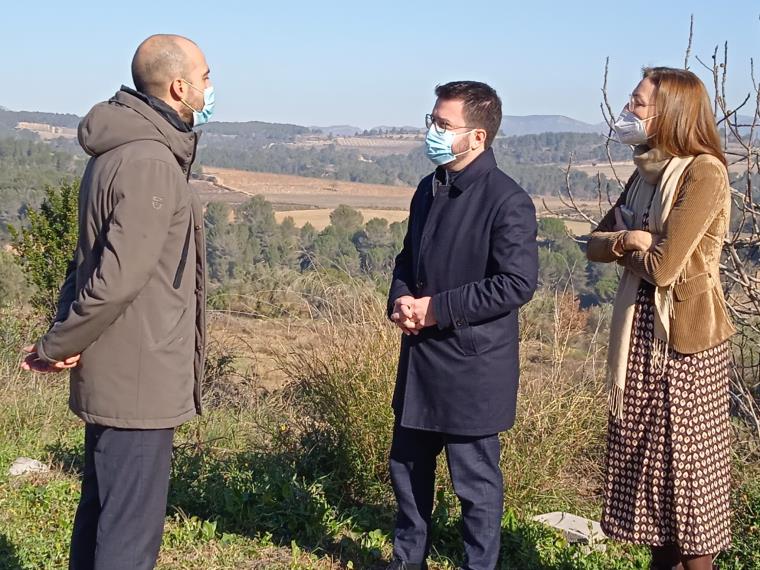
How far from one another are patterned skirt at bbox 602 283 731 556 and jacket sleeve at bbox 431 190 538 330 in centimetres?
47

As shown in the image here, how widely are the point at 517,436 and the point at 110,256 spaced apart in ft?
9.14

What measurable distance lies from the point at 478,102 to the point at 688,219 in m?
0.89

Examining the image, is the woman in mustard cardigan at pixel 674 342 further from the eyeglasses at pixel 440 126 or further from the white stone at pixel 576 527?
the white stone at pixel 576 527

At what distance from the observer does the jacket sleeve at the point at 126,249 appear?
2.60m

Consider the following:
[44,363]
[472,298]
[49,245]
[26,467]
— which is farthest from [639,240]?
[49,245]

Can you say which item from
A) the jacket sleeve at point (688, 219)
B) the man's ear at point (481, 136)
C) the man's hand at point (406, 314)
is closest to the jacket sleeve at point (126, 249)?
the man's hand at point (406, 314)

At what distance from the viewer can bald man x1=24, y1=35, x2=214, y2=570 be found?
2.63 m

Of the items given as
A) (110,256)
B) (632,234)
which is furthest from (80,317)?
(632,234)

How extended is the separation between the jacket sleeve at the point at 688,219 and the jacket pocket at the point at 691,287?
77mm

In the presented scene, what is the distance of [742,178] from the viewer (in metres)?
4.93

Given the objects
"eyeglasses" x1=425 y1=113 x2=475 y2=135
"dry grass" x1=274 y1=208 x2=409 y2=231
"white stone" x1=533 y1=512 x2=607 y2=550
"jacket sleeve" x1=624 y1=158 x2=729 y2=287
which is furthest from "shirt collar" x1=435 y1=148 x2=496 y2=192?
"dry grass" x1=274 y1=208 x2=409 y2=231

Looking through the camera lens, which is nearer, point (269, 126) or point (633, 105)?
point (633, 105)

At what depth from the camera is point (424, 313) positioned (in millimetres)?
3268

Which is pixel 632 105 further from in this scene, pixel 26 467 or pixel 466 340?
pixel 26 467
